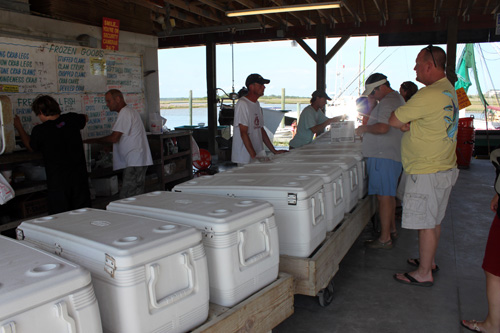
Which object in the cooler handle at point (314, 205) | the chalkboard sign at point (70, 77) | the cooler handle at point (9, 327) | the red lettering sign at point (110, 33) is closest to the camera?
the cooler handle at point (9, 327)

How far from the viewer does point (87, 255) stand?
1.60 meters

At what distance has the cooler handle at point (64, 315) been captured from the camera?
129 cm

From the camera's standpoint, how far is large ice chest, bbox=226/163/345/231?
3016 mm

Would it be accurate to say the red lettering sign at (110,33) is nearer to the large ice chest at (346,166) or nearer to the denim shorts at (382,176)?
the large ice chest at (346,166)

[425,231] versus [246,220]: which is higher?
[246,220]

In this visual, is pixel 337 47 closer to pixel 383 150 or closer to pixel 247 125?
pixel 247 125

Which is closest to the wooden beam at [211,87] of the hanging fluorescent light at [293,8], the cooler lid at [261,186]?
the hanging fluorescent light at [293,8]

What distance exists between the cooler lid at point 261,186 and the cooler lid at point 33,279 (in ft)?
4.31

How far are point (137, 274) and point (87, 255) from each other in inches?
8.9

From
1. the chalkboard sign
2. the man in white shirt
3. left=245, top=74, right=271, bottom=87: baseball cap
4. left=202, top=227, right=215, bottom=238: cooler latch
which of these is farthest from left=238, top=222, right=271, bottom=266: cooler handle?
the chalkboard sign

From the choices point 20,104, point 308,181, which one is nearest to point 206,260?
point 308,181

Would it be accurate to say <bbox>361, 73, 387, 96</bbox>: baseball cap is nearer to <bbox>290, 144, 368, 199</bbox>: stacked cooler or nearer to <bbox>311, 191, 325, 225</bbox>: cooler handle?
<bbox>290, 144, 368, 199</bbox>: stacked cooler

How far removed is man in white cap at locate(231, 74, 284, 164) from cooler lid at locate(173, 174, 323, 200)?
1.63m

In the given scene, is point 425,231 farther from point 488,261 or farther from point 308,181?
point 308,181
